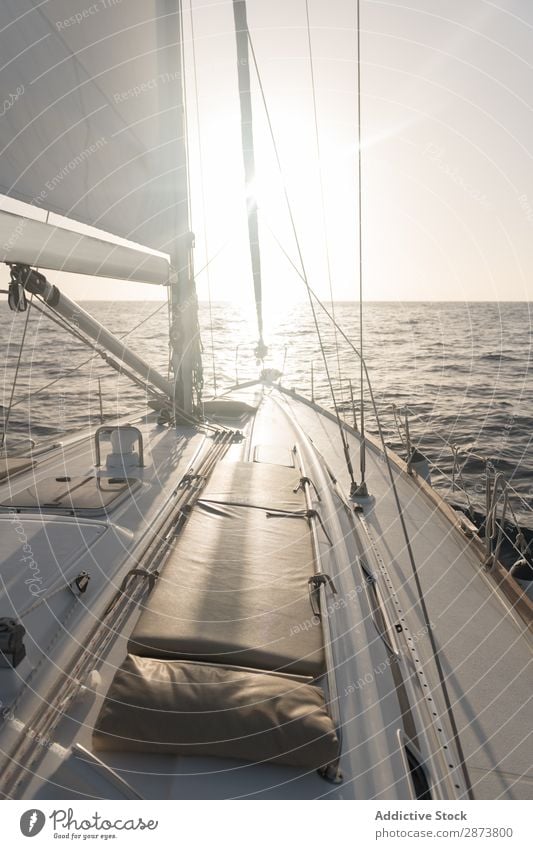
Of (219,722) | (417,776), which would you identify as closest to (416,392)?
(417,776)

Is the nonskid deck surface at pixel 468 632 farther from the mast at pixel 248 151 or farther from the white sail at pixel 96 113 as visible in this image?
the mast at pixel 248 151

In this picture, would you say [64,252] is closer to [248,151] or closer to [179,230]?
[179,230]

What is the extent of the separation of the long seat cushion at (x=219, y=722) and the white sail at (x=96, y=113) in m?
2.96

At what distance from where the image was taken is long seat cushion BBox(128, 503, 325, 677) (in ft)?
7.25

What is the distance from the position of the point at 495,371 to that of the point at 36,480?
22638 millimetres

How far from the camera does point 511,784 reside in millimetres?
1947

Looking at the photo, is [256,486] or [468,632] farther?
[256,486]

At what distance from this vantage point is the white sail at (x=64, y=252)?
2.94m

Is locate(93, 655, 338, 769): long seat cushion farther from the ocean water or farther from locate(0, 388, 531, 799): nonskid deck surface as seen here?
the ocean water

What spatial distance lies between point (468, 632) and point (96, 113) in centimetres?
496

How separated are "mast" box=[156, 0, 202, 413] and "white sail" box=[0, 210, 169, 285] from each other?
103 centimetres

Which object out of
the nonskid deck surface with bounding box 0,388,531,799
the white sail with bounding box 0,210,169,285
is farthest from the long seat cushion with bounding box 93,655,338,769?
the white sail with bounding box 0,210,169,285

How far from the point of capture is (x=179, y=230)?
6.29m
